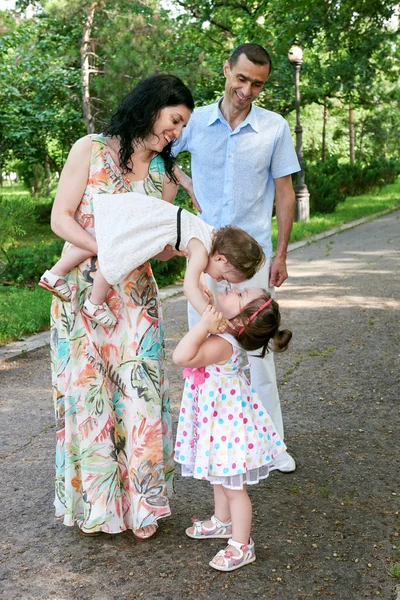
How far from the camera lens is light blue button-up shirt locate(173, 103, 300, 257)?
13.3ft

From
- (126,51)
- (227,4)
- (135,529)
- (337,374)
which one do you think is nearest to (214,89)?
(227,4)

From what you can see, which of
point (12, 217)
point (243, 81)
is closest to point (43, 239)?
point (12, 217)

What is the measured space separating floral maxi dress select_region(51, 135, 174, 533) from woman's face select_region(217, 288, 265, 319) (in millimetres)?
435

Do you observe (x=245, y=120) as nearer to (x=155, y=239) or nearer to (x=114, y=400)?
(x=155, y=239)

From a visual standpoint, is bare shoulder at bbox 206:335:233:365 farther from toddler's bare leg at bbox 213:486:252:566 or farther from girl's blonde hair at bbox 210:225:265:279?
toddler's bare leg at bbox 213:486:252:566

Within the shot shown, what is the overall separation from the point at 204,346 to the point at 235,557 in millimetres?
871

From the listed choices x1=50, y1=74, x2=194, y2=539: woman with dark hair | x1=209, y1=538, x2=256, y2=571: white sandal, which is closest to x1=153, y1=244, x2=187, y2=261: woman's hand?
x1=50, y1=74, x2=194, y2=539: woman with dark hair

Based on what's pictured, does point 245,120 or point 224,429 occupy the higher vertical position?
point 245,120

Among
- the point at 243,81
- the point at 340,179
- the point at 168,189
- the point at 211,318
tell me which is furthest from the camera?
the point at 340,179

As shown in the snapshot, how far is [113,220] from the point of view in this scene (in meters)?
3.00

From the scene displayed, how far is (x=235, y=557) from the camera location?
10.2 ft

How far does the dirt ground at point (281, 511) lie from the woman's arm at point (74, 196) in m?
1.31

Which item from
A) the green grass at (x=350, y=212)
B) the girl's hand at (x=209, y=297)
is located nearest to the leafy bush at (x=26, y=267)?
the green grass at (x=350, y=212)

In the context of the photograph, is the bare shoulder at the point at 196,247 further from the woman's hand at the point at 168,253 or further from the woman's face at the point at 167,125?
the woman's face at the point at 167,125
